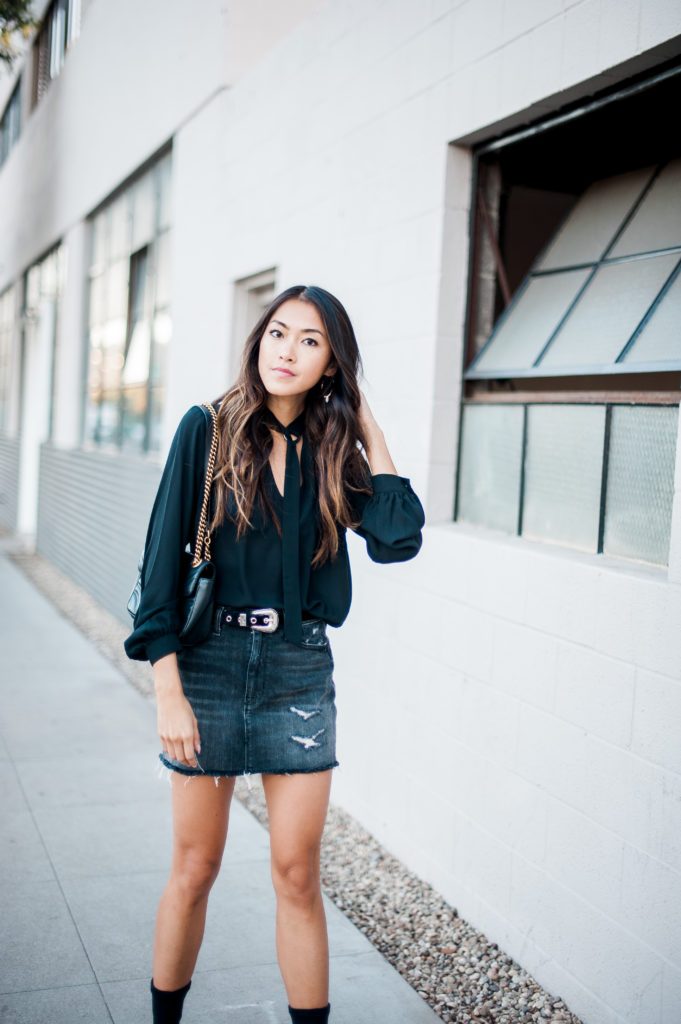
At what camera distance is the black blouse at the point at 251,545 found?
7.31 ft

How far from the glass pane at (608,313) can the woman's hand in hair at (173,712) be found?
1.86 meters

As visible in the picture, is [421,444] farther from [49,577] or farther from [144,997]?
[49,577]

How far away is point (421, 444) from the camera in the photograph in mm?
4004

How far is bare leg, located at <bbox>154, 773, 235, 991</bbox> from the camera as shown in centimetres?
234

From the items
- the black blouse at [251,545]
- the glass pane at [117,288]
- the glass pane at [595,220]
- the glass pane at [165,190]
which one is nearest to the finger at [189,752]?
the black blouse at [251,545]

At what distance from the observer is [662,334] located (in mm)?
3150

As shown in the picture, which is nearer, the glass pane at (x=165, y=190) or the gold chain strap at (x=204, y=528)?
the gold chain strap at (x=204, y=528)

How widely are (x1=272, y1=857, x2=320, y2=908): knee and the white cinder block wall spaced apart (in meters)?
0.95

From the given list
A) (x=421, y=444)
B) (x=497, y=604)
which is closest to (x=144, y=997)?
(x=497, y=604)

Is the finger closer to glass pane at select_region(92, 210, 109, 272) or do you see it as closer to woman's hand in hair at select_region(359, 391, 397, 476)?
woman's hand in hair at select_region(359, 391, 397, 476)

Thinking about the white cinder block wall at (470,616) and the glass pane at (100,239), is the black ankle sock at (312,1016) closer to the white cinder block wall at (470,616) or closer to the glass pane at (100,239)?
the white cinder block wall at (470,616)

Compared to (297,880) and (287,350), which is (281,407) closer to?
(287,350)

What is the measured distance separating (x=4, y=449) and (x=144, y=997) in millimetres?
14812

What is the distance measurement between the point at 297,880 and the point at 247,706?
1.36 ft
